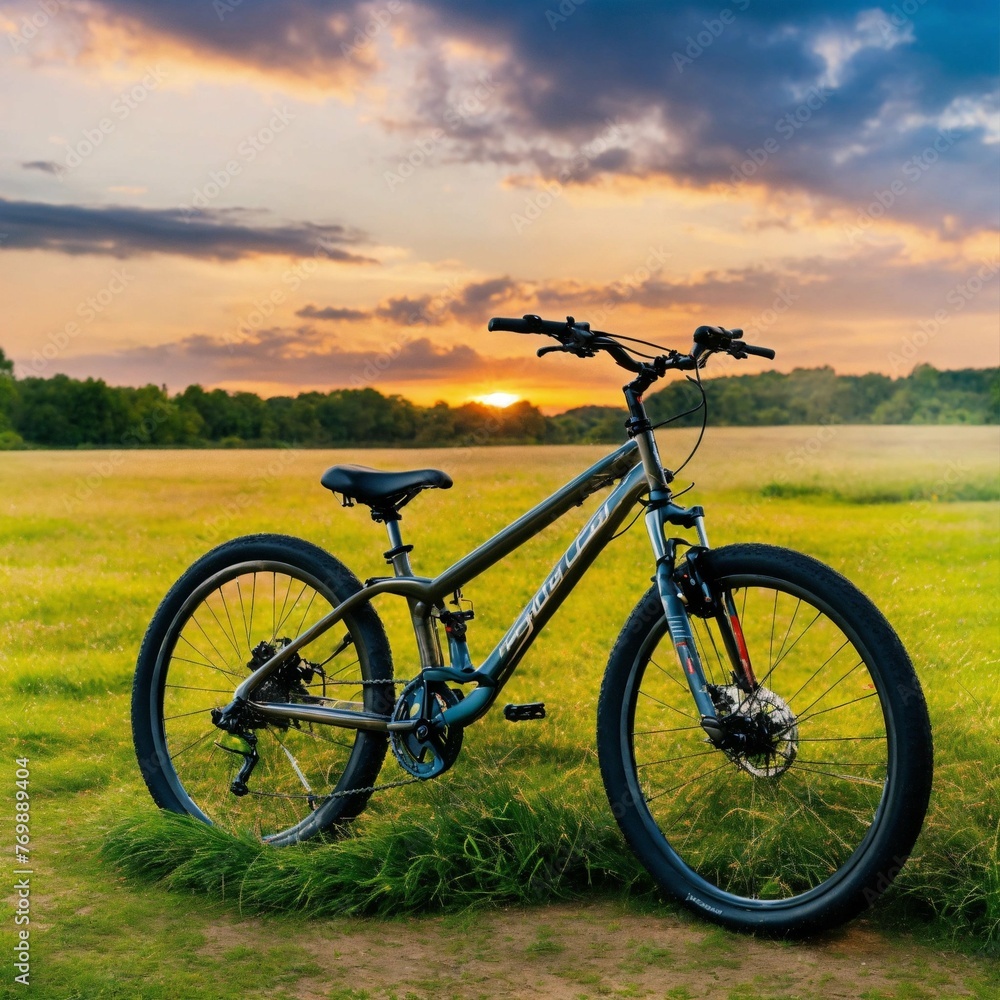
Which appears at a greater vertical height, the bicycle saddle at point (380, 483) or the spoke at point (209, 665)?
the bicycle saddle at point (380, 483)

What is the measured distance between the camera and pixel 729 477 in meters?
13.0

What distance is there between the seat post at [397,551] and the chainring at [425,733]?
1.49 ft

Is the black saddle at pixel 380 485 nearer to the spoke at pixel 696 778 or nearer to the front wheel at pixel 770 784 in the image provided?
the front wheel at pixel 770 784

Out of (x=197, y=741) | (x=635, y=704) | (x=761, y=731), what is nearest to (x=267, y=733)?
(x=197, y=741)

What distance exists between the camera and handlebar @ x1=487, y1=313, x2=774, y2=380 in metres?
3.56

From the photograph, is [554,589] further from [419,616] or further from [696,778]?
[696,778]

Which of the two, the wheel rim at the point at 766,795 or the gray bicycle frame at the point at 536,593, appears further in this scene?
the gray bicycle frame at the point at 536,593

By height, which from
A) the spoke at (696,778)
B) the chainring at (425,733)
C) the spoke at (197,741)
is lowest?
the spoke at (197,741)

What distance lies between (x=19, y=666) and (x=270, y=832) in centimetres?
330

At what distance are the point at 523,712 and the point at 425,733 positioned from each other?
1.45 ft

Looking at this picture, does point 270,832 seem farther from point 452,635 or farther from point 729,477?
point 729,477

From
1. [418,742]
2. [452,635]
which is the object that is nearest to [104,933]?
[418,742]

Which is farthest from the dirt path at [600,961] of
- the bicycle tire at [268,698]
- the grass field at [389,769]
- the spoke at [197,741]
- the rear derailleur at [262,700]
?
the spoke at [197,741]

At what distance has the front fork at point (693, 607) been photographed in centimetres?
345
